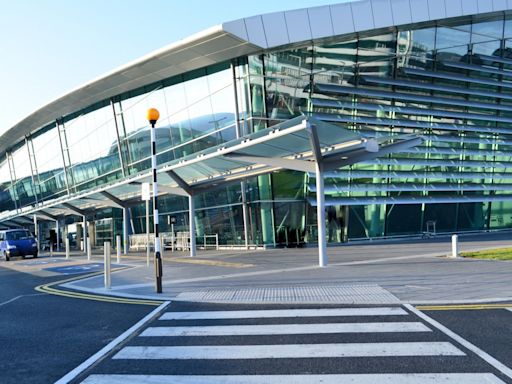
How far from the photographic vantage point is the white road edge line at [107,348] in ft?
17.7

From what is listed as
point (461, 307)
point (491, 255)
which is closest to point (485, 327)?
point (461, 307)

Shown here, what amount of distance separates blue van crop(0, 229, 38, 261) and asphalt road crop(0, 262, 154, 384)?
2175 centimetres

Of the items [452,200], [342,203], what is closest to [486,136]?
[452,200]

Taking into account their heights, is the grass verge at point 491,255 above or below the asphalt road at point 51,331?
below

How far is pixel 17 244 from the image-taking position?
32.3 m

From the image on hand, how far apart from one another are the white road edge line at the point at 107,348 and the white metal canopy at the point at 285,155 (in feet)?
23.9

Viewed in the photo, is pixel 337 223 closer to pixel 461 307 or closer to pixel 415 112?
pixel 415 112

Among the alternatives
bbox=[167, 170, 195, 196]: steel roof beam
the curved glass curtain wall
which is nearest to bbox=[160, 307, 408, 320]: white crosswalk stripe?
bbox=[167, 170, 195, 196]: steel roof beam

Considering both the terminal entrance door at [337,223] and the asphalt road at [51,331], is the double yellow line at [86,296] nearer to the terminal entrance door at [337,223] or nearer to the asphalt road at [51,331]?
the asphalt road at [51,331]

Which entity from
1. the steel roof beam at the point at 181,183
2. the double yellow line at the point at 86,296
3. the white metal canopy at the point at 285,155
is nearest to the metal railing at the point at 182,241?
the steel roof beam at the point at 181,183

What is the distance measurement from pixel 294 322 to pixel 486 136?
3159cm

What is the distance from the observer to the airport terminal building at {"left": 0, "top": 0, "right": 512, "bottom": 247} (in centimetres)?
2598

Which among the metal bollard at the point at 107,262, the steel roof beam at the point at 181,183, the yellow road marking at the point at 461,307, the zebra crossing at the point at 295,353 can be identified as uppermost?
the steel roof beam at the point at 181,183

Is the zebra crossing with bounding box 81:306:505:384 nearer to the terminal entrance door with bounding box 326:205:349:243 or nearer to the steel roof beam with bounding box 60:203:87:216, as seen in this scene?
the terminal entrance door with bounding box 326:205:349:243
